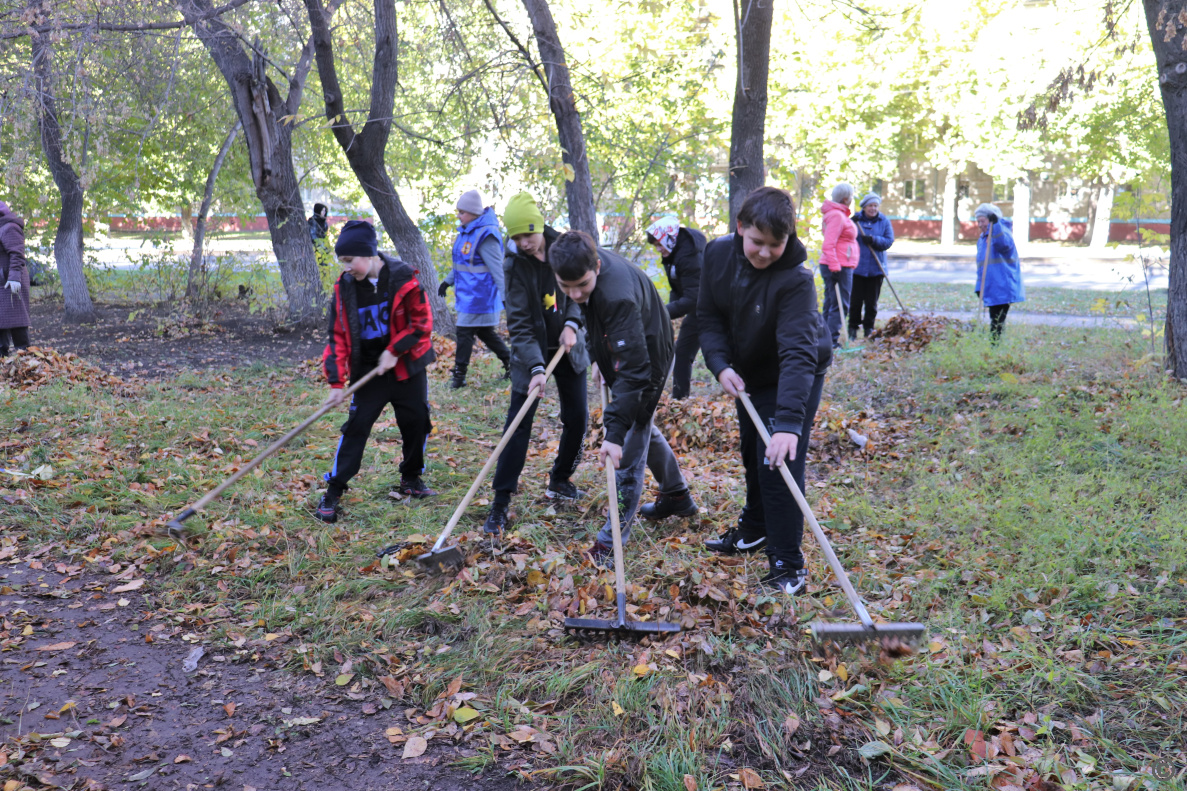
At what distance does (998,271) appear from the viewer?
29.7ft

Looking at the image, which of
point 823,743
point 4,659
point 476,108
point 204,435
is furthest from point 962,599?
point 476,108

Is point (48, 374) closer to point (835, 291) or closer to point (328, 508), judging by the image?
point (328, 508)

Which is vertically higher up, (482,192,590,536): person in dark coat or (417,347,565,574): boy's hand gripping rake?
(482,192,590,536): person in dark coat

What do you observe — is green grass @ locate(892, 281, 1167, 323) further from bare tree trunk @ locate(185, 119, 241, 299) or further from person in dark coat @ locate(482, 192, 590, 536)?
bare tree trunk @ locate(185, 119, 241, 299)

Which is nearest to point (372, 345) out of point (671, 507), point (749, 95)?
point (671, 507)

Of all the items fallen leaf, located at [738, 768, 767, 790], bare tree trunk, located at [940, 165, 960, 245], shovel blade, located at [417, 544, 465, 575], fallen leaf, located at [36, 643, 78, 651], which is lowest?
fallen leaf, located at [738, 768, 767, 790]

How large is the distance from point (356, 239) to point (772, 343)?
244 cm

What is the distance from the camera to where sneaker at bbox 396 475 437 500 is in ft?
17.8

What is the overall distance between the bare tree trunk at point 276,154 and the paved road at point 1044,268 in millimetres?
12144

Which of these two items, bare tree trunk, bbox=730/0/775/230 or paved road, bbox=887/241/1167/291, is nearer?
bare tree trunk, bbox=730/0/775/230

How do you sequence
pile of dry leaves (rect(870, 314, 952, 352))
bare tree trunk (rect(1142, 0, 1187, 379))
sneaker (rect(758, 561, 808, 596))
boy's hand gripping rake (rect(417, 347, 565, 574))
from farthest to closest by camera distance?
pile of dry leaves (rect(870, 314, 952, 352)) < bare tree trunk (rect(1142, 0, 1187, 379)) < boy's hand gripping rake (rect(417, 347, 565, 574)) < sneaker (rect(758, 561, 808, 596))

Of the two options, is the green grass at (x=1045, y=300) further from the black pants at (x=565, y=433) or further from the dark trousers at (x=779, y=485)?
the dark trousers at (x=779, y=485)

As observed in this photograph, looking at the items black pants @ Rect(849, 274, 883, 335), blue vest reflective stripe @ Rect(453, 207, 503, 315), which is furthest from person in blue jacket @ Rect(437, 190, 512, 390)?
black pants @ Rect(849, 274, 883, 335)

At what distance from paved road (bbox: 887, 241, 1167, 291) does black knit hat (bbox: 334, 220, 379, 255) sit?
15.2 m
